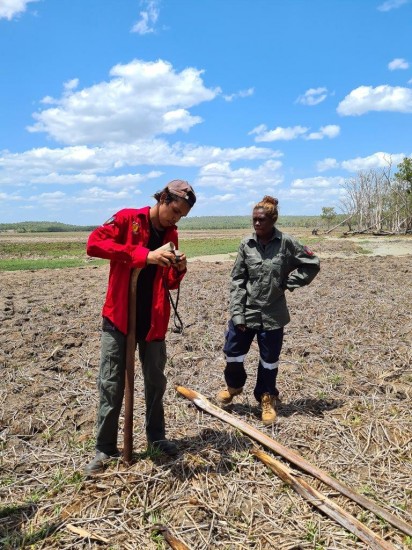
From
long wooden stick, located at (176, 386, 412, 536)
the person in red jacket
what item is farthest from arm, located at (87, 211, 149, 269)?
long wooden stick, located at (176, 386, 412, 536)

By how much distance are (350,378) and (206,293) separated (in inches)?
235

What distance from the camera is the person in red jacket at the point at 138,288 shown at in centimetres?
283

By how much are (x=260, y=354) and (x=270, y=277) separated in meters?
0.72

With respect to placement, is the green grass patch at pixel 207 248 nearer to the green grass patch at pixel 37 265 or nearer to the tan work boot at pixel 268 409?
the green grass patch at pixel 37 265

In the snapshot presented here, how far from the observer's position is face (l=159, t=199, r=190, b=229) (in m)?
2.86

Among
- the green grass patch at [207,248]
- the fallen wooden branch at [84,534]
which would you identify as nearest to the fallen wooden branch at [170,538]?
the fallen wooden branch at [84,534]

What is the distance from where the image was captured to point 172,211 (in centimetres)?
288

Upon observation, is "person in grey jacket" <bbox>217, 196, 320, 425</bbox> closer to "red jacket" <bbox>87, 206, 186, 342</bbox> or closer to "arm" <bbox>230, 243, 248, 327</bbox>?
"arm" <bbox>230, 243, 248, 327</bbox>

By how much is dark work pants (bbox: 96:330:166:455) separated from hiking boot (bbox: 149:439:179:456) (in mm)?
212

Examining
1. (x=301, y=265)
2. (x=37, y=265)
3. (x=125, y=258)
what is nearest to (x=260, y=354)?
(x=301, y=265)

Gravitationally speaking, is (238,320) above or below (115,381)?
above

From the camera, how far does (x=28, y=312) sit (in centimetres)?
845

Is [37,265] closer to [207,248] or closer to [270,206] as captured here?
[207,248]

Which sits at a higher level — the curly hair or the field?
the curly hair
